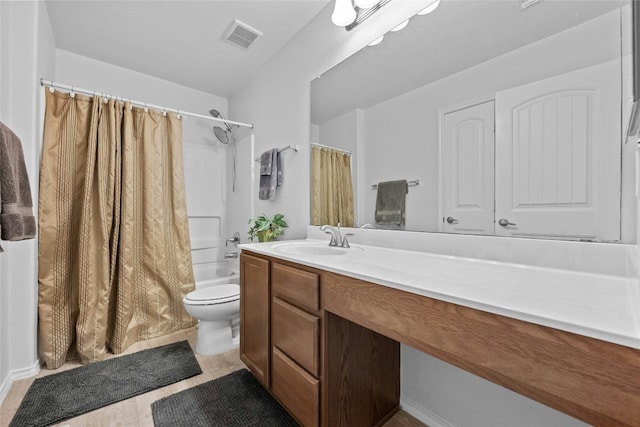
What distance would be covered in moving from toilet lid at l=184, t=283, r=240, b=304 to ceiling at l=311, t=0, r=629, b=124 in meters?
1.39

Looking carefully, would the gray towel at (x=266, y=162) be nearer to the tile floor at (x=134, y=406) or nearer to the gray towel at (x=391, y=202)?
the gray towel at (x=391, y=202)

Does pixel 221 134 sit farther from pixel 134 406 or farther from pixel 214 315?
pixel 134 406

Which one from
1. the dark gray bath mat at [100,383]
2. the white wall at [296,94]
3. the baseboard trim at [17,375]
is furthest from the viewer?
the white wall at [296,94]

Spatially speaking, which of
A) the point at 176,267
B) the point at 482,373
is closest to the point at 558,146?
the point at 482,373

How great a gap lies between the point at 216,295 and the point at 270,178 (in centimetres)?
98

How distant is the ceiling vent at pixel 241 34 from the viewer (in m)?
1.97

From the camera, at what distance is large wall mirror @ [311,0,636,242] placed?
824 mm

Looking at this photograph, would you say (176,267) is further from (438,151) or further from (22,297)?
(438,151)

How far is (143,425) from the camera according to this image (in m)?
1.25

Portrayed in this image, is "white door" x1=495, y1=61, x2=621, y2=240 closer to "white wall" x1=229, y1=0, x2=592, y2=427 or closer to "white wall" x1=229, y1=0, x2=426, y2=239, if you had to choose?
"white wall" x1=229, y1=0, x2=592, y2=427

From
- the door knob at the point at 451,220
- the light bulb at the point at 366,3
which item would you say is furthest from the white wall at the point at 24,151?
the door knob at the point at 451,220

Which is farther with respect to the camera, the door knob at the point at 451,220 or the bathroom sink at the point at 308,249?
the bathroom sink at the point at 308,249

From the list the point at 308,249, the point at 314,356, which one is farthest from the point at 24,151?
the point at 314,356

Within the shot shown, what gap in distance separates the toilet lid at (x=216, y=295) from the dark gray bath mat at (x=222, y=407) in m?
0.47
